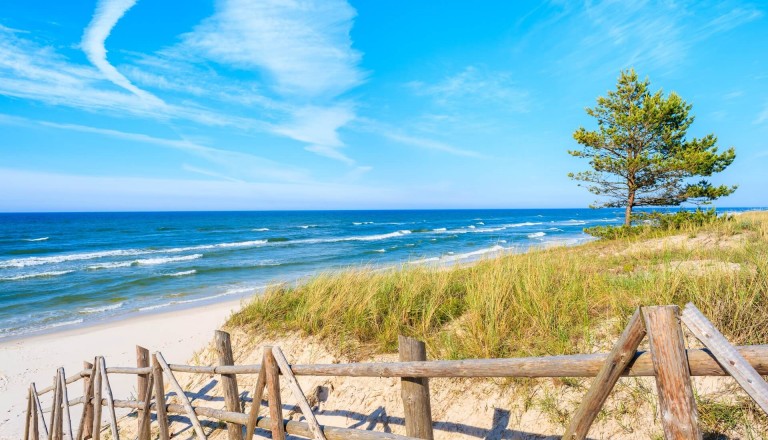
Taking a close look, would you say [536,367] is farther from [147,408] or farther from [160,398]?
[147,408]

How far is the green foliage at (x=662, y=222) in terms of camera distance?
13594 millimetres

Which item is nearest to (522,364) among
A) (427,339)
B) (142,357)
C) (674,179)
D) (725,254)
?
(427,339)

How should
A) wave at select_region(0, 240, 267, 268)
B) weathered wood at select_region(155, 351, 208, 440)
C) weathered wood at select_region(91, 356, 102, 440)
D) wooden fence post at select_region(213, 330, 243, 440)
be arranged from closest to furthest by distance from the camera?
weathered wood at select_region(155, 351, 208, 440), wooden fence post at select_region(213, 330, 243, 440), weathered wood at select_region(91, 356, 102, 440), wave at select_region(0, 240, 267, 268)

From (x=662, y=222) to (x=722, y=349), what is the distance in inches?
611

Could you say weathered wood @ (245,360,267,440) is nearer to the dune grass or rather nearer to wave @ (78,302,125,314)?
the dune grass

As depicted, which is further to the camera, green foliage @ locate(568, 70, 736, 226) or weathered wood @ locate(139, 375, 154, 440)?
green foliage @ locate(568, 70, 736, 226)

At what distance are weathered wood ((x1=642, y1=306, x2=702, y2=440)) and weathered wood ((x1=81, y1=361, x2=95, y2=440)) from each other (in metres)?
6.96

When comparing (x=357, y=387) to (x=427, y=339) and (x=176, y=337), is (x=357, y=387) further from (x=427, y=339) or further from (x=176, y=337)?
(x=176, y=337)

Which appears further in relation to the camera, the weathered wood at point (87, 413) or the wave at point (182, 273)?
the wave at point (182, 273)

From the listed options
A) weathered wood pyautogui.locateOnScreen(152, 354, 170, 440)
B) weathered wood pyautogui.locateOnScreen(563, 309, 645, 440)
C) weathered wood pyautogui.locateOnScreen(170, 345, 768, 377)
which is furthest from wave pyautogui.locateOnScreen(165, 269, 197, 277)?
weathered wood pyautogui.locateOnScreen(563, 309, 645, 440)

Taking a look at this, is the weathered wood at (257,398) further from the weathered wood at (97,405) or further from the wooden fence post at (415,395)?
the weathered wood at (97,405)

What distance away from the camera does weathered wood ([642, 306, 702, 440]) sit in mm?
1960

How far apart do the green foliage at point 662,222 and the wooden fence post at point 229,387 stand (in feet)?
45.0

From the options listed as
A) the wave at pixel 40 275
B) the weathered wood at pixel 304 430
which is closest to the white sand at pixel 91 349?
the weathered wood at pixel 304 430
